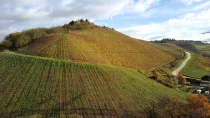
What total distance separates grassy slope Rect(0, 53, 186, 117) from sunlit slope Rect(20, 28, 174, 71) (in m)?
7.09

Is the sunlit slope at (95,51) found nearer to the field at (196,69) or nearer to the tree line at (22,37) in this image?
the tree line at (22,37)

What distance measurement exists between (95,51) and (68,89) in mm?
28725

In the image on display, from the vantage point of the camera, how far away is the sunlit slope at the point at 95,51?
6003cm

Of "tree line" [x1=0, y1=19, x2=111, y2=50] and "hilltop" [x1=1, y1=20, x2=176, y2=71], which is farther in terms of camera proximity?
"tree line" [x1=0, y1=19, x2=111, y2=50]

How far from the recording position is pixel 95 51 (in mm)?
71188

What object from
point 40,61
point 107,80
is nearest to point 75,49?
point 40,61

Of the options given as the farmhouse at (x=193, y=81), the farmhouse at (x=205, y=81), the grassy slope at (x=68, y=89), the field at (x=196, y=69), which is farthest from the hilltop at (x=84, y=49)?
the farmhouse at (x=205, y=81)

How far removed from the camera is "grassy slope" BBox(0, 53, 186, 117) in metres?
38.6

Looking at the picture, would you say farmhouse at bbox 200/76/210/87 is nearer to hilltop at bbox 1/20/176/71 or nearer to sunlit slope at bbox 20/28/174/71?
hilltop at bbox 1/20/176/71

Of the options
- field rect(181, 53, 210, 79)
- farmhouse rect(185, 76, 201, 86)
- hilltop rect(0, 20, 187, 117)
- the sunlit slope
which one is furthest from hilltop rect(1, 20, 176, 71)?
farmhouse rect(185, 76, 201, 86)

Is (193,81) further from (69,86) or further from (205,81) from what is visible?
(69,86)

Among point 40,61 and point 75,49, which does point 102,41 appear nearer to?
point 75,49

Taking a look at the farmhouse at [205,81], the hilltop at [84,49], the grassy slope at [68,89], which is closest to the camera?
the grassy slope at [68,89]

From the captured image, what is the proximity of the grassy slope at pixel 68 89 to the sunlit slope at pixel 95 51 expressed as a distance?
709 cm
